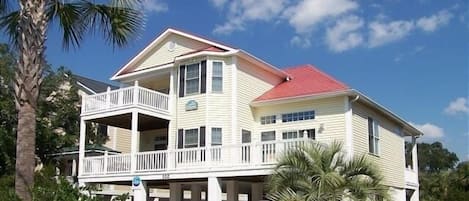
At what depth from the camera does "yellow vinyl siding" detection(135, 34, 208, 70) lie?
27.0m

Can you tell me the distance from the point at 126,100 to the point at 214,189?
6080mm

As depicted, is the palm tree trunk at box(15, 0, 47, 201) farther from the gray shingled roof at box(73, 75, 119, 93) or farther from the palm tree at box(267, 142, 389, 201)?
the gray shingled roof at box(73, 75, 119, 93)

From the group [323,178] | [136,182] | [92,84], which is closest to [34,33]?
[323,178]

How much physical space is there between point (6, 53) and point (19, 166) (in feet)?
78.1

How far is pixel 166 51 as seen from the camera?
27891 millimetres

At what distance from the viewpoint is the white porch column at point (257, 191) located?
26222 millimetres

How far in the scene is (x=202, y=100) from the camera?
25.3 metres

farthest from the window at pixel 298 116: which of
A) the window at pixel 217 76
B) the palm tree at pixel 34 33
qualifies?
the palm tree at pixel 34 33

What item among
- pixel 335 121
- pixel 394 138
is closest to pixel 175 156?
pixel 335 121

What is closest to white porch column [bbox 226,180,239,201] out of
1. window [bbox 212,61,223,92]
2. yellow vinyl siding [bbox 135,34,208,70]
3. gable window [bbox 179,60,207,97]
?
window [bbox 212,61,223,92]

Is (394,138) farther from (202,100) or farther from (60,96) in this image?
(60,96)

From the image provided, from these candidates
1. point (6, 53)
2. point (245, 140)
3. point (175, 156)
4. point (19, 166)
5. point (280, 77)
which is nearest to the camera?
point (19, 166)

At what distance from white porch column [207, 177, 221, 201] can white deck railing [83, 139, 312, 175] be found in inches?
21.9

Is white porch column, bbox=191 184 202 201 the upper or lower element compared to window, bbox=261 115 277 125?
lower
